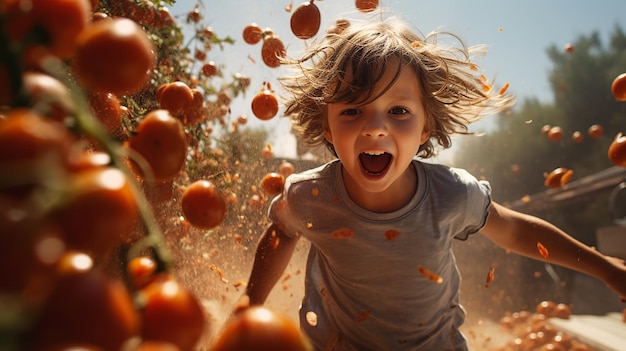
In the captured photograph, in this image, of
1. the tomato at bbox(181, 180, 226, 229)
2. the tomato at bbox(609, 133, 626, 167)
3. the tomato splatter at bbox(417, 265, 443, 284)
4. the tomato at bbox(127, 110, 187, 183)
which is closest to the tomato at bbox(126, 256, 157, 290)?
the tomato at bbox(127, 110, 187, 183)

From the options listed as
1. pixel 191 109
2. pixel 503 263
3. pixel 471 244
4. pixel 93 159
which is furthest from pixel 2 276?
pixel 503 263

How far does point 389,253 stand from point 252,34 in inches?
69.9

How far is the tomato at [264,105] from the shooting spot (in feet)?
7.69

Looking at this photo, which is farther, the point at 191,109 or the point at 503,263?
the point at 503,263

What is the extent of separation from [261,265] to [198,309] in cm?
137

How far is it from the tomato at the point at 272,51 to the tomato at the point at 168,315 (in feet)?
7.06

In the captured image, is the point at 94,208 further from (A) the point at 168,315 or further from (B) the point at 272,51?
(B) the point at 272,51

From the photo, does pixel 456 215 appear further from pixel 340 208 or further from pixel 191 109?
pixel 191 109

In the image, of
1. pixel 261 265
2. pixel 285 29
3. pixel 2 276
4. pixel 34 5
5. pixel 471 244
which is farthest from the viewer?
pixel 471 244

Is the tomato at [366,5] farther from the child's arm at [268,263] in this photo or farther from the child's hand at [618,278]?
the child's hand at [618,278]

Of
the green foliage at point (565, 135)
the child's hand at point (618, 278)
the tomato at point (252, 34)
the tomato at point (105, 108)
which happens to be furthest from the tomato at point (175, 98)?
the green foliage at point (565, 135)

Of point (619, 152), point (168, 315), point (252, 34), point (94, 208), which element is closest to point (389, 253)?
point (619, 152)

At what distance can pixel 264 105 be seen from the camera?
2.34m

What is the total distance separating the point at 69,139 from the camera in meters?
0.50
